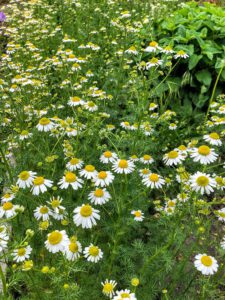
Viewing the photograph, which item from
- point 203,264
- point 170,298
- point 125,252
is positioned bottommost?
point 170,298

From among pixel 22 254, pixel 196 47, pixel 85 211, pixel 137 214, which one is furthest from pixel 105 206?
pixel 196 47

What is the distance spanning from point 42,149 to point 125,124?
66cm

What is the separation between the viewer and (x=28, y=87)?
3184mm

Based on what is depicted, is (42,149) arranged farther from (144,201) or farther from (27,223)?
(144,201)

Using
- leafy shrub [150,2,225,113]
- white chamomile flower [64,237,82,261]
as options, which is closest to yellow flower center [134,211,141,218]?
white chamomile flower [64,237,82,261]

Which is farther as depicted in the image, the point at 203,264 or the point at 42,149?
the point at 42,149

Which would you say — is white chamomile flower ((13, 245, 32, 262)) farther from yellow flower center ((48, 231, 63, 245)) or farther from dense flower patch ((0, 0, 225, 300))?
yellow flower center ((48, 231, 63, 245))

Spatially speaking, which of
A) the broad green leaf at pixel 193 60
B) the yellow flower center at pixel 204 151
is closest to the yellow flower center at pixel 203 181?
the yellow flower center at pixel 204 151

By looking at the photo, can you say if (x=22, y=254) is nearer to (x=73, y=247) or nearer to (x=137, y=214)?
(x=73, y=247)

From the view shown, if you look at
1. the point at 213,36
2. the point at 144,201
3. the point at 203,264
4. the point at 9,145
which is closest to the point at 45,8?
the point at 213,36

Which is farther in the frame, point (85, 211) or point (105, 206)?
point (105, 206)

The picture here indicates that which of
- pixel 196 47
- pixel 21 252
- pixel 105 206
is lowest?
pixel 105 206

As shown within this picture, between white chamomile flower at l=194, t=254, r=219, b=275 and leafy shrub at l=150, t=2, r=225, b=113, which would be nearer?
white chamomile flower at l=194, t=254, r=219, b=275

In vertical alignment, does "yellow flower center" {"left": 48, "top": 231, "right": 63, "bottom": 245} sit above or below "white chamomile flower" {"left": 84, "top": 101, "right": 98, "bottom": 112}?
below
